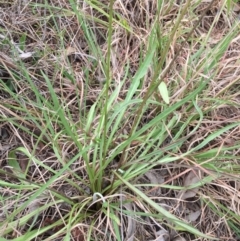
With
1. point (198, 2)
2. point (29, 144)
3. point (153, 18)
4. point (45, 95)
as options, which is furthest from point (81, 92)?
point (198, 2)

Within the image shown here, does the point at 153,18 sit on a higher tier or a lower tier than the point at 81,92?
higher

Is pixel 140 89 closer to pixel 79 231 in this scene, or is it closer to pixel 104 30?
pixel 104 30

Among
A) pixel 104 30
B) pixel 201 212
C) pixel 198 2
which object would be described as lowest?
pixel 201 212

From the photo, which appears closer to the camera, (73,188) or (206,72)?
(73,188)

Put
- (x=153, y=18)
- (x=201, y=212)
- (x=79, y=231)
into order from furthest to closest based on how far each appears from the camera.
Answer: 1. (x=153, y=18)
2. (x=201, y=212)
3. (x=79, y=231)

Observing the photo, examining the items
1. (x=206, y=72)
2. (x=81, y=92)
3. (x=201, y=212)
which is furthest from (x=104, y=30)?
(x=201, y=212)

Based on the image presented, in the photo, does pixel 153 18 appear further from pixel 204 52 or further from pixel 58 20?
pixel 58 20

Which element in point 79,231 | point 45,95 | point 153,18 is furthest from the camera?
point 153,18
